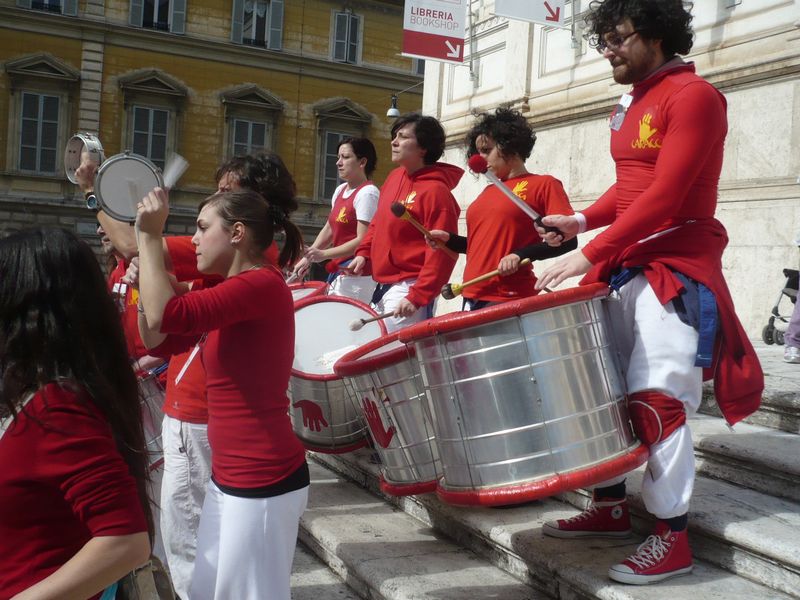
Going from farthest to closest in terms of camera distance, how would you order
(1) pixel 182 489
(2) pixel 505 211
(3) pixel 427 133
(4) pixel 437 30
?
1. (4) pixel 437 30
2. (3) pixel 427 133
3. (2) pixel 505 211
4. (1) pixel 182 489

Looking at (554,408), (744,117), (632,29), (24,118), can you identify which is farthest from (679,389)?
(24,118)

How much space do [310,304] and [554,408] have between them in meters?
1.86

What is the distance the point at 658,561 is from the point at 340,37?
29.8 m

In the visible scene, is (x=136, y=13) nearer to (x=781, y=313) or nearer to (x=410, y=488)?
(x=781, y=313)

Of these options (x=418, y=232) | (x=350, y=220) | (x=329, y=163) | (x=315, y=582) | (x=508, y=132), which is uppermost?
(x=329, y=163)

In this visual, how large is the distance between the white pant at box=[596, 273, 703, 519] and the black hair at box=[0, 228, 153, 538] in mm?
1629

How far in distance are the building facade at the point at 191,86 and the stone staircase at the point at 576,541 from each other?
21.9 m

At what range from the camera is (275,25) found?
97.3 ft

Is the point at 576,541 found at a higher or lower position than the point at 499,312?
lower

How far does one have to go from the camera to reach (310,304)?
4.15 m

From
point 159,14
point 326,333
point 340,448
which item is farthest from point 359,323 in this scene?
point 159,14

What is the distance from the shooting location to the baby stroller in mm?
6691

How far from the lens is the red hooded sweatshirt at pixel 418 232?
4.33 m

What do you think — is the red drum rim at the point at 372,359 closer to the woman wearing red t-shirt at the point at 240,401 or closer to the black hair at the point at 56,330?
the woman wearing red t-shirt at the point at 240,401
